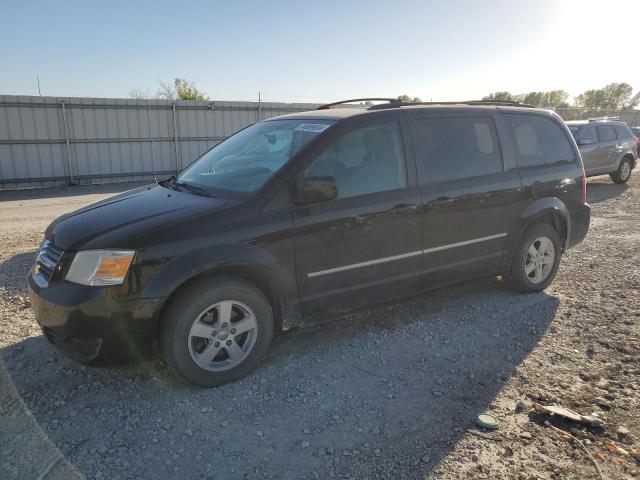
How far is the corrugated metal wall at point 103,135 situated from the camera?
1350cm

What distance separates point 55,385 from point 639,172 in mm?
19817

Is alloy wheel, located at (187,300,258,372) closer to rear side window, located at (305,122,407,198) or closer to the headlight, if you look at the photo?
the headlight

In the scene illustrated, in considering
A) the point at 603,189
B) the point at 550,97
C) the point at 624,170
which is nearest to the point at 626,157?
the point at 624,170

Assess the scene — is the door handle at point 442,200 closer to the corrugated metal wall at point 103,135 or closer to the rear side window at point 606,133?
the rear side window at point 606,133

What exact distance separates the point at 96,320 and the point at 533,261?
407 cm

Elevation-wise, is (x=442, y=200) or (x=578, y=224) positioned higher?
(x=442, y=200)

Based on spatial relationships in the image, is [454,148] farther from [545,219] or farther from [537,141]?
[545,219]

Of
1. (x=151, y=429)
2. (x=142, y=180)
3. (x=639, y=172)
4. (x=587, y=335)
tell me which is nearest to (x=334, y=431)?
(x=151, y=429)

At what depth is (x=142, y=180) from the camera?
15672 mm

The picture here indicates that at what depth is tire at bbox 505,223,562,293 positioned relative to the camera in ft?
15.6

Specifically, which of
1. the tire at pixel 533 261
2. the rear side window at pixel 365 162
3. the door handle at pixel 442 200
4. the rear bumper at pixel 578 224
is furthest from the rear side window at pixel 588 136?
the rear side window at pixel 365 162

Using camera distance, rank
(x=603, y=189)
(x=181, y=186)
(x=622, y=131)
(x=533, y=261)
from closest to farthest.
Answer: (x=181, y=186)
(x=533, y=261)
(x=603, y=189)
(x=622, y=131)

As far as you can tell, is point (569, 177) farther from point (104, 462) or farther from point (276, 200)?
point (104, 462)

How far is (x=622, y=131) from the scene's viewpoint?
1391 centimetres
